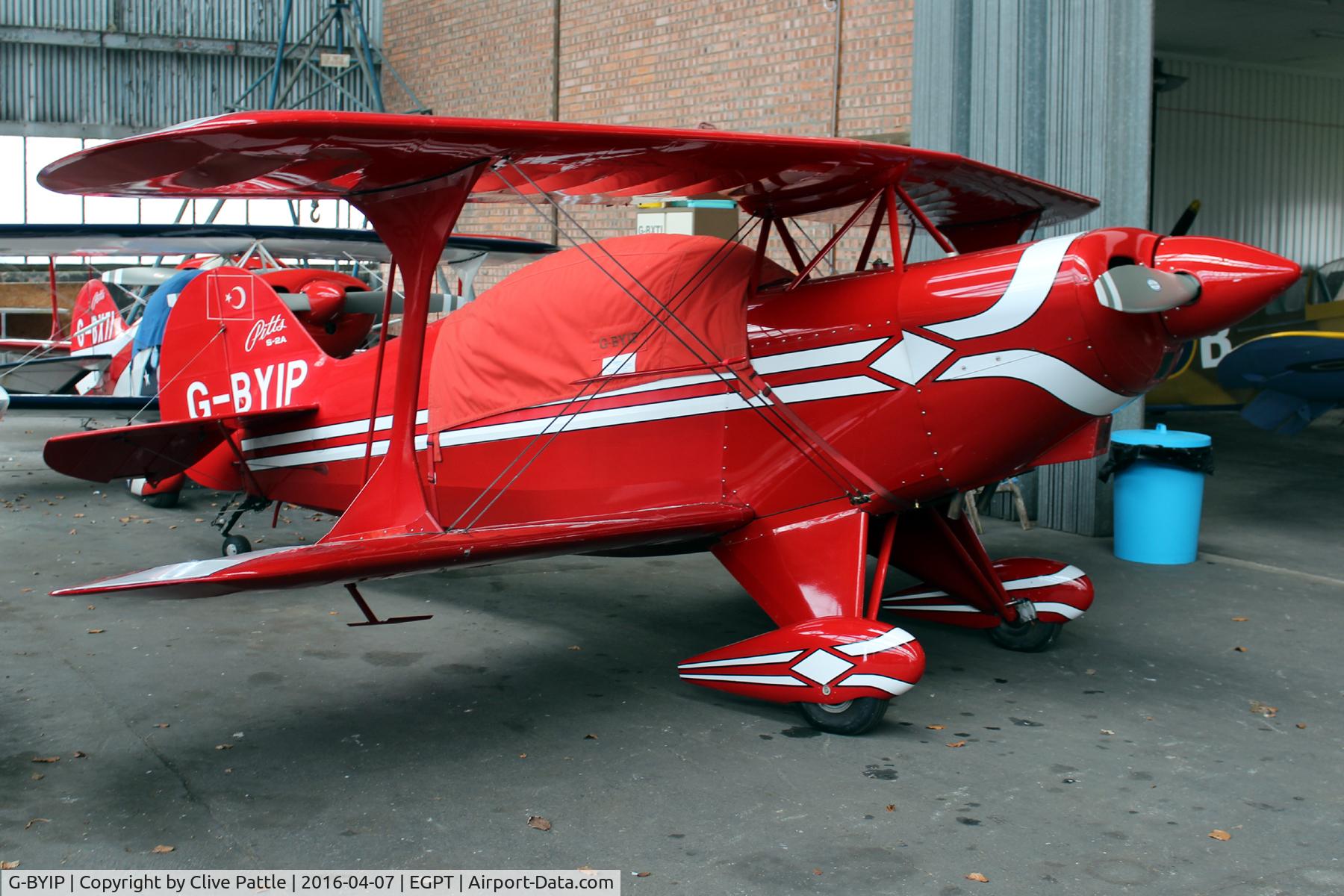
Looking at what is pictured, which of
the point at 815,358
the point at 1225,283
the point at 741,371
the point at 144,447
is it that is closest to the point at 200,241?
the point at 144,447

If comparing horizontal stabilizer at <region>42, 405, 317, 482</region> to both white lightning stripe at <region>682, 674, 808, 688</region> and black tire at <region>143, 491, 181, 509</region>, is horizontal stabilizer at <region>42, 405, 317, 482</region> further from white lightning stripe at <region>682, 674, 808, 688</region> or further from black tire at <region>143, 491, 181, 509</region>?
white lightning stripe at <region>682, 674, 808, 688</region>

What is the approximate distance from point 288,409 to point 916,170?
3.66m

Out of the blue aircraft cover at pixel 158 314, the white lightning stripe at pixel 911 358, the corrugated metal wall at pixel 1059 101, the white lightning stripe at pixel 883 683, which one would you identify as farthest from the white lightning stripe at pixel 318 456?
the corrugated metal wall at pixel 1059 101

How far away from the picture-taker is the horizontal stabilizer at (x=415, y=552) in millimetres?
3520

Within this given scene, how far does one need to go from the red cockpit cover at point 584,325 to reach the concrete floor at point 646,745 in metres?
1.20

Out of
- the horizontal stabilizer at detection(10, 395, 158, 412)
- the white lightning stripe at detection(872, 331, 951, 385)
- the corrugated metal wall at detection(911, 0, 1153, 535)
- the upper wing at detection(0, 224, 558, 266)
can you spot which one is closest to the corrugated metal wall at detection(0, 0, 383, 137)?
the upper wing at detection(0, 224, 558, 266)

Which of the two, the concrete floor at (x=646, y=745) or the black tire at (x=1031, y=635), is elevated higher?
the black tire at (x=1031, y=635)

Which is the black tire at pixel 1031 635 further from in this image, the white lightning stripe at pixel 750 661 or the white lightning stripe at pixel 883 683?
the white lightning stripe at pixel 750 661

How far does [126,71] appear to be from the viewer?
71.5ft

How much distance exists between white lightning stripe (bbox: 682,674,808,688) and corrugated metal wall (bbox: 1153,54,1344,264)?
53.6 ft

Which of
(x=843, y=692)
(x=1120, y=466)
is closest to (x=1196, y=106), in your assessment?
(x=1120, y=466)

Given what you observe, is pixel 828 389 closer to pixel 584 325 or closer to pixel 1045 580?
pixel 584 325

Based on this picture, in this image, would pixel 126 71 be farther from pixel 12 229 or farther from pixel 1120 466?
pixel 1120 466

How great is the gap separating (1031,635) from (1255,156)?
17402 mm
